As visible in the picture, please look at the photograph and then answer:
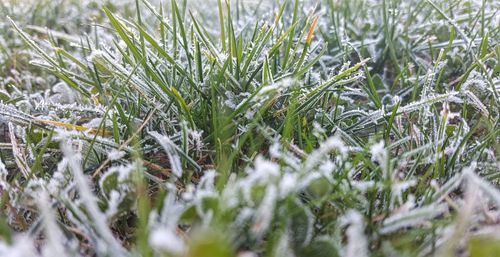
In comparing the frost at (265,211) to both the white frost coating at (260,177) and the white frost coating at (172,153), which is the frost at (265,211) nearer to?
the white frost coating at (260,177)

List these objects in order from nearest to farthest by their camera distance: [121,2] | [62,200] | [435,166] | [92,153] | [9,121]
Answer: [62,200]
[435,166]
[92,153]
[9,121]
[121,2]

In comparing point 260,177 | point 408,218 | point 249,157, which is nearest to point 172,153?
point 249,157

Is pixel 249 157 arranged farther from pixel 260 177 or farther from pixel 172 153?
pixel 260 177

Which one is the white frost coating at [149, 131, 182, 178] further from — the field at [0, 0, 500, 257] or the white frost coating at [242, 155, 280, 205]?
the white frost coating at [242, 155, 280, 205]

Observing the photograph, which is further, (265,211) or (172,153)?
(172,153)

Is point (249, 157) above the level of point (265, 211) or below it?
above

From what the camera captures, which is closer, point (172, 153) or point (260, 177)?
point (260, 177)

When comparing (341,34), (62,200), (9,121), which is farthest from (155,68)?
(341,34)

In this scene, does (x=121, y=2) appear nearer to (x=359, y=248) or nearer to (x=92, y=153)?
(x=92, y=153)

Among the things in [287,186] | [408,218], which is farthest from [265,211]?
[408,218]
